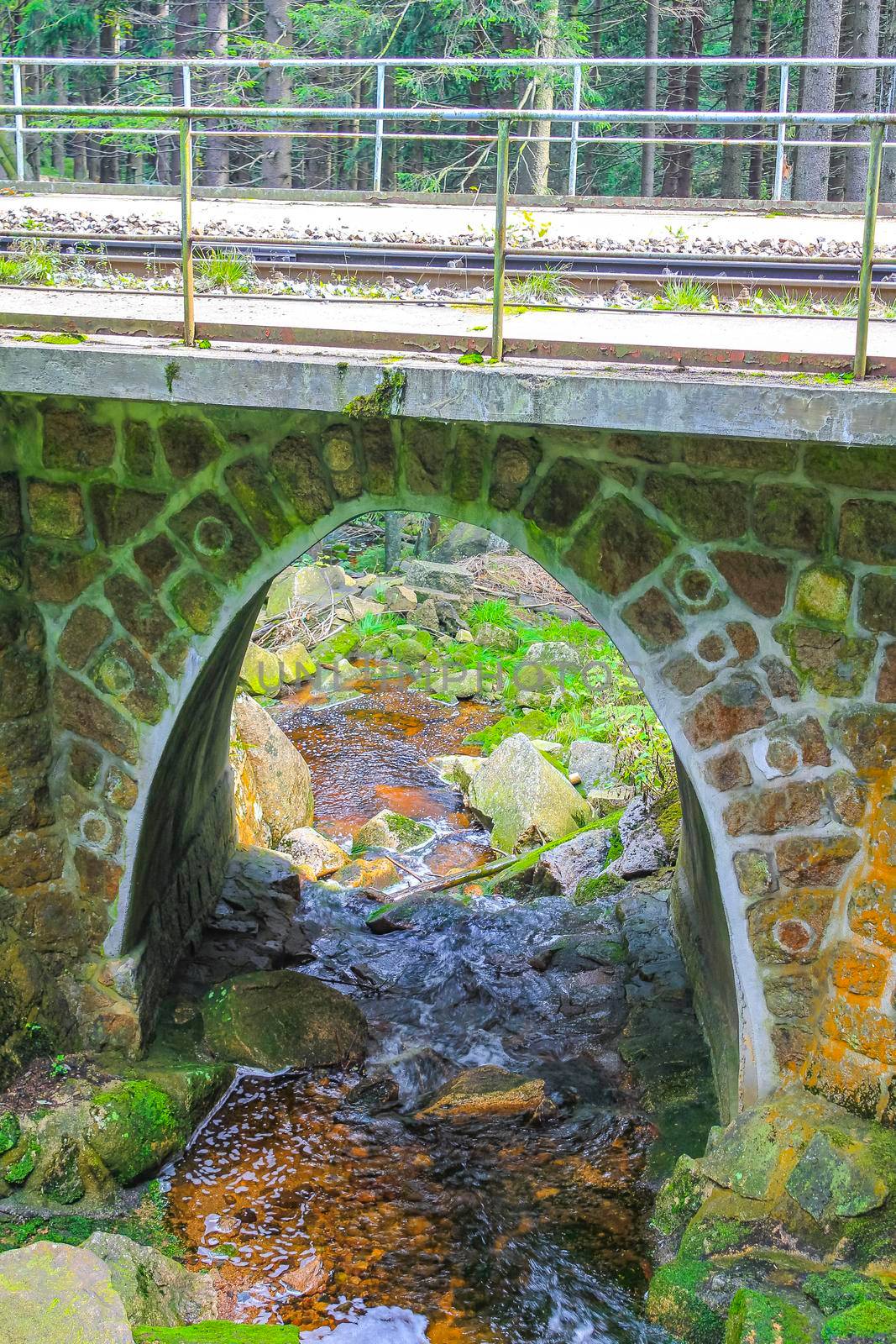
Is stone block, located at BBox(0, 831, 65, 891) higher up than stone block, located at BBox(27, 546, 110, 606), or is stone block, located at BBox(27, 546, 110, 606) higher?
stone block, located at BBox(27, 546, 110, 606)

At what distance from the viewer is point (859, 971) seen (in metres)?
4.89

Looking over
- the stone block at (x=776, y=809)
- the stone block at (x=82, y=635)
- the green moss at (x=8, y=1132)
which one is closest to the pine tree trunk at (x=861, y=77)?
the stone block at (x=776, y=809)

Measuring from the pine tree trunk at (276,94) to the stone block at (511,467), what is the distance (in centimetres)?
1148

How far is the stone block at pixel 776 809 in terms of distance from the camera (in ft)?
16.1

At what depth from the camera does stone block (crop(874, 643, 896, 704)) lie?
15.5 feet

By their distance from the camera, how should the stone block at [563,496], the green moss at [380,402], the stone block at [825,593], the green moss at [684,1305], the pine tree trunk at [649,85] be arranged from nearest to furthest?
the green moss at [380,402] < the green moss at [684,1305] < the stone block at [825,593] < the stone block at [563,496] < the pine tree trunk at [649,85]

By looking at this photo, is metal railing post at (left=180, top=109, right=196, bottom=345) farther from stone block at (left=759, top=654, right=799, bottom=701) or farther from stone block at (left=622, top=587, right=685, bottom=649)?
stone block at (left=759, top=654, right=799, bottom=701)

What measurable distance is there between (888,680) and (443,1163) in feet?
9.56

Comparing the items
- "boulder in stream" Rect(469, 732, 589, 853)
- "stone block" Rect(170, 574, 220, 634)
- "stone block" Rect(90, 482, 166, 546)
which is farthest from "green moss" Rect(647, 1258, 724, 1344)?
"boulder in stream" Rect(469, 732, 589, 853)

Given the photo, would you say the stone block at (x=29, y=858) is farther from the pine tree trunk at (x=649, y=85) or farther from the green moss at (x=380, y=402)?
the pine tree trunk at (x=649, y=85)

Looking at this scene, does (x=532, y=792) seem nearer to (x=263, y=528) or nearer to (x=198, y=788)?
(x=198, y=788)

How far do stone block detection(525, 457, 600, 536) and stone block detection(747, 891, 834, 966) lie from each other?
1.71 metres

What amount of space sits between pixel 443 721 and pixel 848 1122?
880 cm

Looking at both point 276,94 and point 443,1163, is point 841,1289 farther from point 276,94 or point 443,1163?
point 276,94
